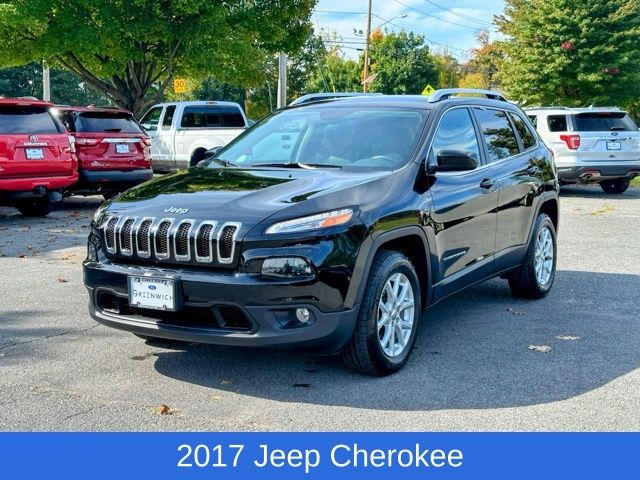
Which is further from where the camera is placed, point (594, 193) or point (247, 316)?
point (594, 193)

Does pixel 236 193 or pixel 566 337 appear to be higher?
pixel 236 193

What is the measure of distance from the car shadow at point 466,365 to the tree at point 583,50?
85.9 ft

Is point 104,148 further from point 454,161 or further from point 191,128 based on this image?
point 454,161

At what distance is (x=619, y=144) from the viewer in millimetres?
15398

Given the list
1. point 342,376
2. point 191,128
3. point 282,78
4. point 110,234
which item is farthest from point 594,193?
point 110,234

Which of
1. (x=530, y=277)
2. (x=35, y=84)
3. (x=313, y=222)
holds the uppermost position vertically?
(x=35, y=84)

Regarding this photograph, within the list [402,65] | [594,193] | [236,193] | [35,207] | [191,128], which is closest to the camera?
[236,193]

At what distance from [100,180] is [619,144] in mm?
10079

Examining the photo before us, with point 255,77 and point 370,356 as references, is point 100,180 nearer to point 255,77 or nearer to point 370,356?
point 370,356

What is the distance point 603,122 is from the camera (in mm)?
15711

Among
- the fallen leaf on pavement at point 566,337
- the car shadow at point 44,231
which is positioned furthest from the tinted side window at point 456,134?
the car shadow at point 44,231

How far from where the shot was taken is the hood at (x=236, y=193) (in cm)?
429

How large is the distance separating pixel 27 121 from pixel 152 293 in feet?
27.3

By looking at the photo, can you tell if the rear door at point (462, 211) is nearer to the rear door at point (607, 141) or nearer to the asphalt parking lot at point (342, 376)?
the asphalt parking lot at point (342, 376)
